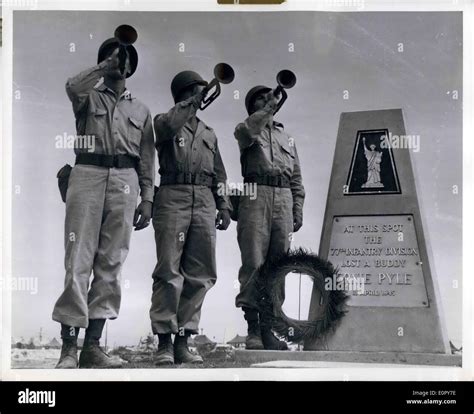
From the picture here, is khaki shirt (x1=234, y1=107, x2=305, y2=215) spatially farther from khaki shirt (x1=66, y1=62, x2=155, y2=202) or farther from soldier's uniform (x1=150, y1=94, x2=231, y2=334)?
khaki shirt (x1=66, y1=62, x2=155, y2=202)

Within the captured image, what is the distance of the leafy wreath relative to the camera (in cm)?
831

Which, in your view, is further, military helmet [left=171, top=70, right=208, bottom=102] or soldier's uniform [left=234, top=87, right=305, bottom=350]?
soldier's uniform [left=234, top=87, right=305, bottom=350]

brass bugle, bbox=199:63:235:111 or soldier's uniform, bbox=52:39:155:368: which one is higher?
brass bugle, bbox=199:63:235:111

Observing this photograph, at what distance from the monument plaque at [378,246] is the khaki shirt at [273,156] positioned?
0.28 metres

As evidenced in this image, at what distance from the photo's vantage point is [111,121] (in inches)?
324

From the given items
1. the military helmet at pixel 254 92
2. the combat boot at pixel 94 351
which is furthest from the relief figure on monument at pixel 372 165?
the combat boot at pixel 94 351

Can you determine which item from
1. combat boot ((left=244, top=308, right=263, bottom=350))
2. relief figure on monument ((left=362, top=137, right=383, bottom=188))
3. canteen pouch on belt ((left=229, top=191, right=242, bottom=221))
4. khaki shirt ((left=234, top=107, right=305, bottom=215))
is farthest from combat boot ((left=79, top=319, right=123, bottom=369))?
relief figure on monument ((left=362, top=137, right=383, bottom=188))

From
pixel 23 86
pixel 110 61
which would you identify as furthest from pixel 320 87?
pixel 23 86

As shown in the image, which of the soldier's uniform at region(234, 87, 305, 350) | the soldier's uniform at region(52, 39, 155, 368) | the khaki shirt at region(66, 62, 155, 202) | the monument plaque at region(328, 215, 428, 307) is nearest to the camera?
the soldier's uniform at region(52, 39, 155, 368)

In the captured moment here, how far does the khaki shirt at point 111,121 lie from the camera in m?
8.19

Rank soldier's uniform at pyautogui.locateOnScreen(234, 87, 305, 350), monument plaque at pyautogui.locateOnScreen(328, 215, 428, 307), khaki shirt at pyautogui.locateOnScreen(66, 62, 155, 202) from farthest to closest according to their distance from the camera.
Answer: soldier's uniform at pyautogui.locateOnScreen(234, 87, 305, 350)
monument plaque at pyautogui.locateOnScreen(328, 215, 428, 307)
khaki shirt at pyautogui.locateOnScreen(66, 62, 155, 202)

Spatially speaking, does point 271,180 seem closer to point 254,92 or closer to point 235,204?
point 235,204

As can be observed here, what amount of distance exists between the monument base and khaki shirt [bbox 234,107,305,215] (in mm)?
1041
